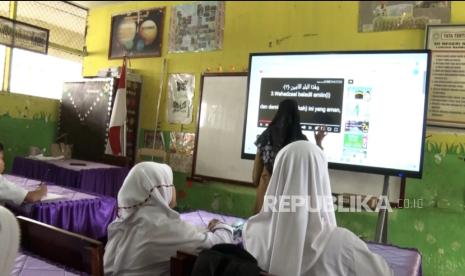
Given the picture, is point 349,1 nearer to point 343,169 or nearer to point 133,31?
point 343,169

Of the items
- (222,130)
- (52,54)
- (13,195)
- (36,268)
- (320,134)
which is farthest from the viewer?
(52,54)

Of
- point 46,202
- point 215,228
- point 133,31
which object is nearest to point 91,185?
point 46,202

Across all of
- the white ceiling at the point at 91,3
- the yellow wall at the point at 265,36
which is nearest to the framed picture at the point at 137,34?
the yellow wall at the point at 265,36

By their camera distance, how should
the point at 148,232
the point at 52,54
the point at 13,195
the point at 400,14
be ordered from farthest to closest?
the point at 52,54
the point at 400,14
the point at 13,195
the point at 148,232

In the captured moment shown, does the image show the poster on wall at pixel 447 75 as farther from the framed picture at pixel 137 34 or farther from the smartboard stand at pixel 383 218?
the framed picture at pixel 137 34

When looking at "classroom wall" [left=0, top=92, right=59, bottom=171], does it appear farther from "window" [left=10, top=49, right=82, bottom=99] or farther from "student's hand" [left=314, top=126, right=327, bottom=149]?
"student's hand" [left=314, top=126, right=327, bottom=149]

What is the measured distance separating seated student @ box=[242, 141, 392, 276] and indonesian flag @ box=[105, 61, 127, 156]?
2.99 meters

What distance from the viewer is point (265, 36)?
383 centimetres

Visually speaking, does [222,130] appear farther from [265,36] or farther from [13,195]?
[13,195]

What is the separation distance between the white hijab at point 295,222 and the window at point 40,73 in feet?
13.2

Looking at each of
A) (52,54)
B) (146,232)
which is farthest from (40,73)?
(146,232)

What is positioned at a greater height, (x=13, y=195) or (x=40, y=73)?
(x=40, y=73)

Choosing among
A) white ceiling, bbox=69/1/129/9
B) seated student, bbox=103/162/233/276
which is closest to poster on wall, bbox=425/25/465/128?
seated student, bbox=103/162/233/276

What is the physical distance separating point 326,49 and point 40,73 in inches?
136
